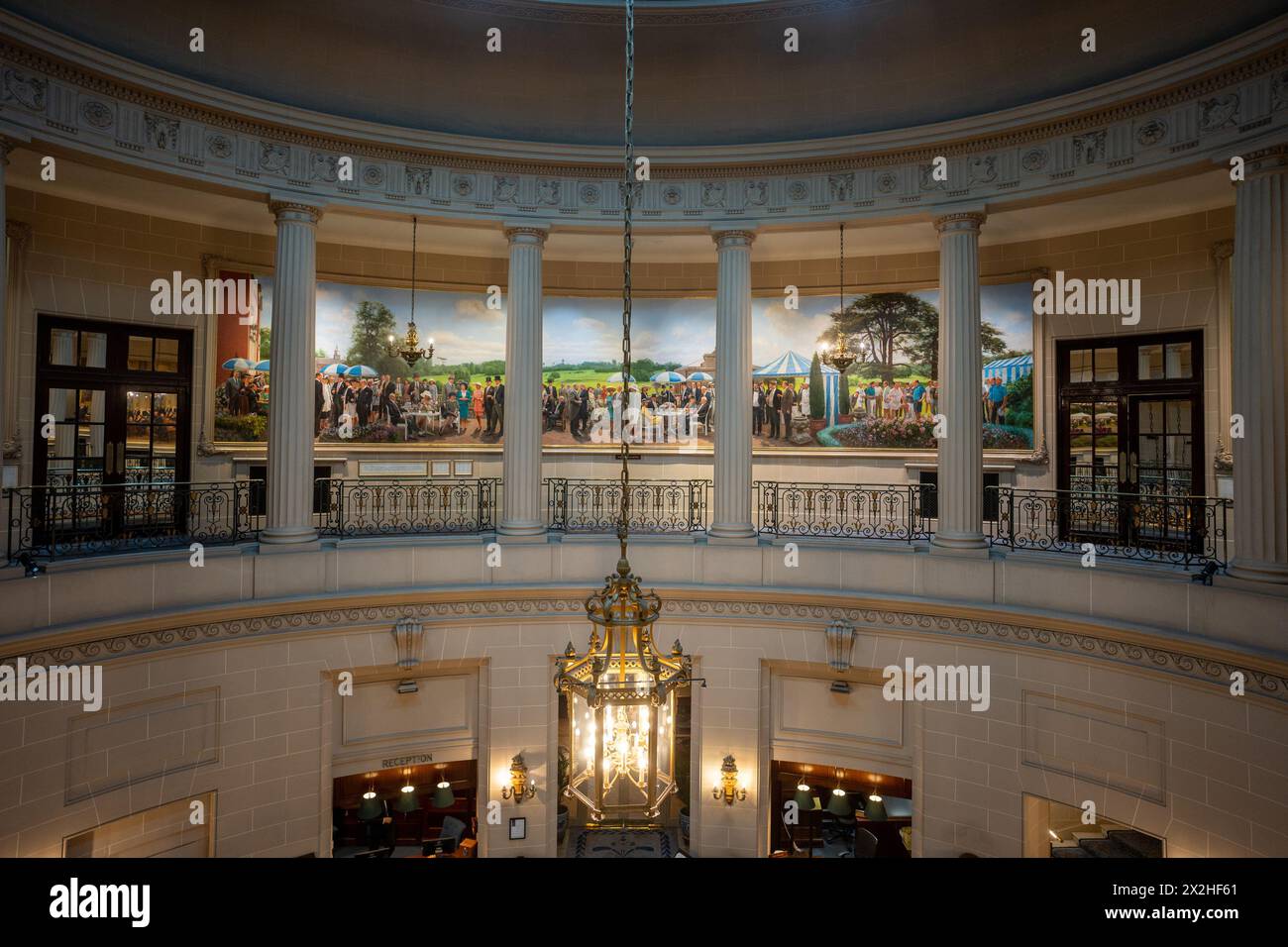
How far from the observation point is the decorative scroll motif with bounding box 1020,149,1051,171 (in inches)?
360

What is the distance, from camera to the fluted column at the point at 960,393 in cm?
942

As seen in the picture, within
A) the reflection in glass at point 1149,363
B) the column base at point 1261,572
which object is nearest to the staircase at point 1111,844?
the column base at point 1261,572

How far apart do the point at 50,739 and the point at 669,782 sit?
7.38 m

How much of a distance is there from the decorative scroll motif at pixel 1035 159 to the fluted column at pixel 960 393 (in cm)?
76

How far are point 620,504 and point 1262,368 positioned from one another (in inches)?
306

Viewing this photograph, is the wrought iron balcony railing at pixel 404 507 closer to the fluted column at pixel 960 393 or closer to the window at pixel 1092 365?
the fluted column at pixel 960 393

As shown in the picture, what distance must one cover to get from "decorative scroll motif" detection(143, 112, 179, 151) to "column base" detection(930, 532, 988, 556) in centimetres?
1050

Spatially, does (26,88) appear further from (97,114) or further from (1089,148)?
(1089,148)

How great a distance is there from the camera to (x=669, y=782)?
371 cm

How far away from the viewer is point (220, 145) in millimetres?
9078

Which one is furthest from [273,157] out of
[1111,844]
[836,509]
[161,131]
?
[1111,844]

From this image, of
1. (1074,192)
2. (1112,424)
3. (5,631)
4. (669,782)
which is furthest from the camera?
(1112,424)
